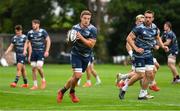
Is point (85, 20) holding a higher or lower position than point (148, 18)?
higher

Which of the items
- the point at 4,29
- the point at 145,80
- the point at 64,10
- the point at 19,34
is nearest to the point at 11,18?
the point at 4,29

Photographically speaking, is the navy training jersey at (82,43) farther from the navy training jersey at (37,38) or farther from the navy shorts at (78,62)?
the navy training jersey at (37,38)

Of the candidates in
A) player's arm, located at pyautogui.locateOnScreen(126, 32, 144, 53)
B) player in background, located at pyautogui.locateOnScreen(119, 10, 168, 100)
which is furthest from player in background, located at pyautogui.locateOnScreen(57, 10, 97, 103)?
player in background, located at pyautogui.locateOnScreen(119, 10, 168, 100)

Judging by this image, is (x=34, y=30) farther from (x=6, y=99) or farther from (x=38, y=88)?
(x=6, y=99)

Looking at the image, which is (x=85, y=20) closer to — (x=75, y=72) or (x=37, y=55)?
(x=75, y=72)

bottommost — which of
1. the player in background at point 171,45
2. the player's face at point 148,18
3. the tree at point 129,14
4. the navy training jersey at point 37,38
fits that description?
the tree at point 129,14

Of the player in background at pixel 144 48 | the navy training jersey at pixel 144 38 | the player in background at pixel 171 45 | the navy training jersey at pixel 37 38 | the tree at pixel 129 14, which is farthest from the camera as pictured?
the tree at pixel 129 14

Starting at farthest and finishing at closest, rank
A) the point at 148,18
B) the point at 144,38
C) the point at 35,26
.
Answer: the point at 35,26
the point at 144,38
the point at 148,18

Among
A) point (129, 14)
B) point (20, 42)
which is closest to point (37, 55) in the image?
point (20, 42)

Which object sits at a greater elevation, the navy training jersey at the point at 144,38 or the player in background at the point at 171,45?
the navy training jersey at the point at 144,38

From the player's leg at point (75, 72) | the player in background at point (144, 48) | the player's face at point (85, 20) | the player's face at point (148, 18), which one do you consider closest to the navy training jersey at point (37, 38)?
the player in background at point (144, 48)

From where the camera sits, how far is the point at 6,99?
687 inches

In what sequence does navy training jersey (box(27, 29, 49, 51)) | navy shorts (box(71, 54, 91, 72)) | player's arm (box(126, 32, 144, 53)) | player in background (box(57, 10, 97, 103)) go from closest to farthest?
player in background (box(57, 10, 97, 103))
navy shorts (box(71, 54, 91, 72))
player's arm (box(126, 32, 144, 53))
navy training jersey (box(27, 29, 49, 51))

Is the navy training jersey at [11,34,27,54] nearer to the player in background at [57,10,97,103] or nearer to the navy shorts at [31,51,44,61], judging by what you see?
the navy shorts at [31,51,44,61]
